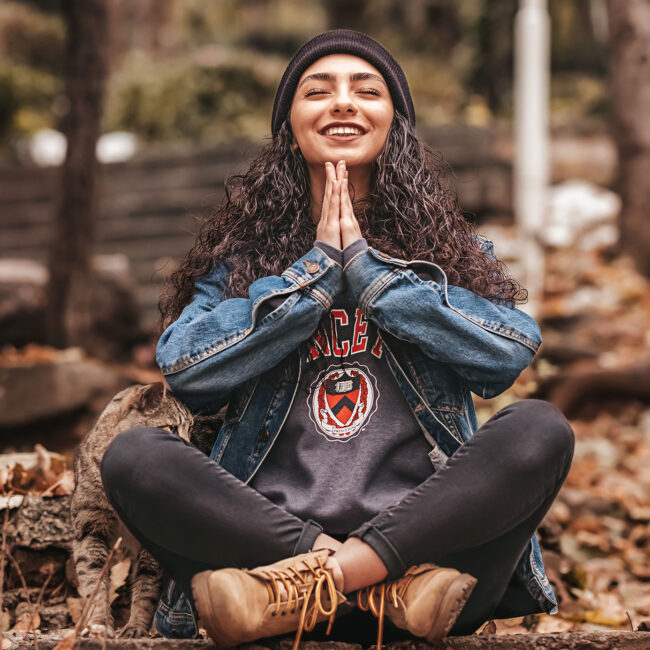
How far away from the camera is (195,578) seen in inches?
87.3

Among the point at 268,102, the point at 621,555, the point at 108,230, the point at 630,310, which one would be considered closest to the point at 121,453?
the point at 621,555

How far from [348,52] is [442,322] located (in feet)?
3.26

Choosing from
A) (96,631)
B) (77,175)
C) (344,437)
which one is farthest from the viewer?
(77,175)

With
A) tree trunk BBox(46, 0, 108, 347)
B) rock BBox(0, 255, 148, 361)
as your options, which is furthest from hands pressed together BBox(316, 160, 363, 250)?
rock BBox(0, 255, 148, 361)

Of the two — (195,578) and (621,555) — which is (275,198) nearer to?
(195,578)

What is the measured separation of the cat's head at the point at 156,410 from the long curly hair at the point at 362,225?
26cm

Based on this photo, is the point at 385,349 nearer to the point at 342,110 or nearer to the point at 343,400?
the point at 343,400

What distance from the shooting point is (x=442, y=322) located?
101 inches

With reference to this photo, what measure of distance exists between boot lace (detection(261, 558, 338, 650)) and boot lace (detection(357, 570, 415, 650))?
11cm

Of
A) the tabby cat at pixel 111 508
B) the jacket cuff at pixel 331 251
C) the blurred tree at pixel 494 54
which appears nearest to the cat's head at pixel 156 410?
the tabby cat at pixel 111 508

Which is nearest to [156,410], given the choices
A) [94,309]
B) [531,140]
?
[94,309]

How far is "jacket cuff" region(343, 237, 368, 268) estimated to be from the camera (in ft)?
8.77

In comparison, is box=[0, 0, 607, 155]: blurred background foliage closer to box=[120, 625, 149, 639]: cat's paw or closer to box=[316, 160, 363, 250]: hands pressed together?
box=[316, 160, 363, 250]: hands pressed together

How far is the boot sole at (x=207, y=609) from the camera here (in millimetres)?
2137
